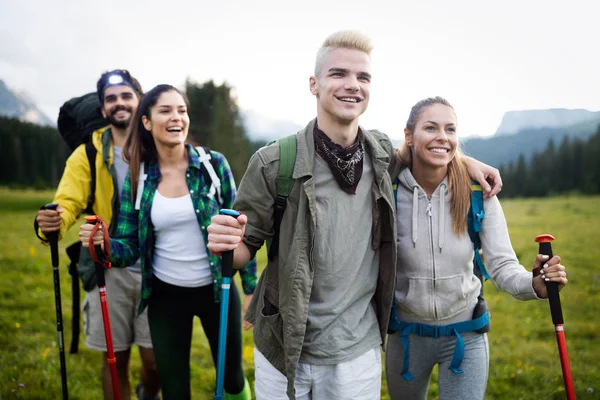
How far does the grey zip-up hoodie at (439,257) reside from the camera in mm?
3396

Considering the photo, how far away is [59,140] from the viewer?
3105 cm

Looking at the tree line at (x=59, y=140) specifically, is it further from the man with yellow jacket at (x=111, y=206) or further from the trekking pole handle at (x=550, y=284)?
the trekking pole handle at (x=550, y=284)

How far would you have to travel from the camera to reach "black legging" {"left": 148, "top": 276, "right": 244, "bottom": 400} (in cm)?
405

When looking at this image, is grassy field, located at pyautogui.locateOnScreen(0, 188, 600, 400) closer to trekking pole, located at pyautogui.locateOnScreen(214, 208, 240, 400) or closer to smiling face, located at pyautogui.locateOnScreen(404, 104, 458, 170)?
trekking pole, located at pyautogui.locateOnScreen(214, 208, 240, 400)

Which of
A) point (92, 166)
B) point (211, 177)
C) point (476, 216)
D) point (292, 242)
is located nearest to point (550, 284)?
point (476, 216)

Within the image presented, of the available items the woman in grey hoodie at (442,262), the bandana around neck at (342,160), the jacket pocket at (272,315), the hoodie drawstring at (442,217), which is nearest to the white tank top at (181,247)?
the jacket pocket at (272,315)

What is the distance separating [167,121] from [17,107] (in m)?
36.1

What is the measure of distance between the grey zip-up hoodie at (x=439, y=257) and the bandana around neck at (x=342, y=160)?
61cm

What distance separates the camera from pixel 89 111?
527cm

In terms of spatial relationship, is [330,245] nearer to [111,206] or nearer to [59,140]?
[111,206]

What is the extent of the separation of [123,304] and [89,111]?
7.64 feet

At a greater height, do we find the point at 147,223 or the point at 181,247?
the point at 147,223

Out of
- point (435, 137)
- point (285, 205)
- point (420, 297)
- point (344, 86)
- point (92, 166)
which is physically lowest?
point (420, 297)

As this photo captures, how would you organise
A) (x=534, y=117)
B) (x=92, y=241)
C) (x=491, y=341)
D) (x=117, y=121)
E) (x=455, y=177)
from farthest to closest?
(x=491, y=341) < (x=534, y=117) < (x=117, y=121) < (x=92, y=241) < (x=455, y=177)
